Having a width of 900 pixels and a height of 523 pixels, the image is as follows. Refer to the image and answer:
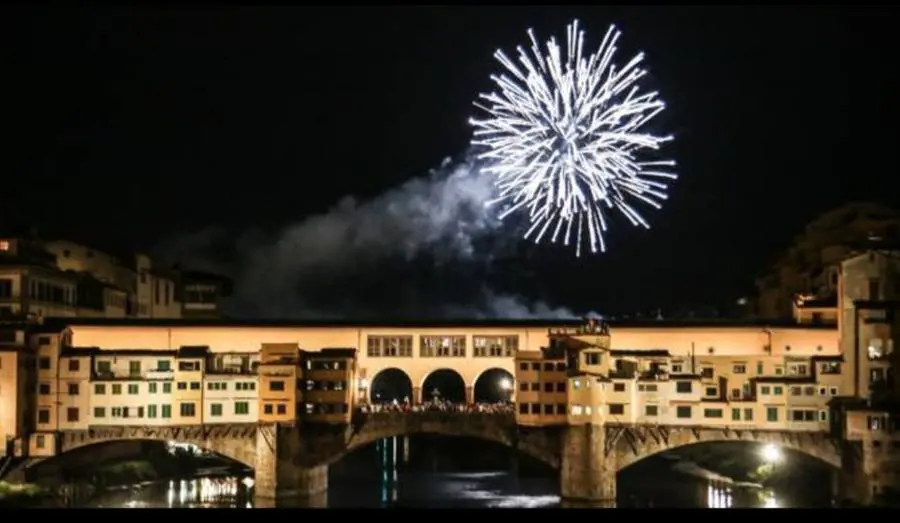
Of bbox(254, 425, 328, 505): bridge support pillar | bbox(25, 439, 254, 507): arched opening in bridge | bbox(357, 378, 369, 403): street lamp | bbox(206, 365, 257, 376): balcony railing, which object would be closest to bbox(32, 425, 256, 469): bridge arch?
bbox(254, 425, 328, 505): bridge support pillar

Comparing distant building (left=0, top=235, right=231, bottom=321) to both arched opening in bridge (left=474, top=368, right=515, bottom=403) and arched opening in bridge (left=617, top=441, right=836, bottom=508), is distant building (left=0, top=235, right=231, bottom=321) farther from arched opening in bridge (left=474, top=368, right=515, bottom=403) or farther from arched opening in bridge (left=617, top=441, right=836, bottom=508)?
arched opening in bridge (left=617, top=441, right=836, bottom=508)

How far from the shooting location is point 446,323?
4425cm

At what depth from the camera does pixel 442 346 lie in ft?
145

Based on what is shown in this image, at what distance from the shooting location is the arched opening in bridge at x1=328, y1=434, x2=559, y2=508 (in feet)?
133

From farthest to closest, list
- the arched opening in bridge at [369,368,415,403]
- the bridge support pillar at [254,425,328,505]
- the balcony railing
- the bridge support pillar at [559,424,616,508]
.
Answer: the arched opening in bridge at [369,368,415,403], the balcony railing, the bridge support pillar at [254,425,328,505], the bridge support pillar at [559,424,616,508]

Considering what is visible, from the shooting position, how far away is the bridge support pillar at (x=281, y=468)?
4041cm

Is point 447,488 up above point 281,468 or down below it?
below

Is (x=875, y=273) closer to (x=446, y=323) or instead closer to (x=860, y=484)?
(x=860, y=484)

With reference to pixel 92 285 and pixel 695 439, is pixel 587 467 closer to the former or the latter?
pixel 695 439

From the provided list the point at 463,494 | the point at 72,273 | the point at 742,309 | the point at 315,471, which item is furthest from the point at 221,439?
the point at 742,309

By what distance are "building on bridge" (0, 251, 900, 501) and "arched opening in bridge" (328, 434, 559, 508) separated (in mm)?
1719

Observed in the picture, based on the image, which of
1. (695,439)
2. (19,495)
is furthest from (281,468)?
(695,439)

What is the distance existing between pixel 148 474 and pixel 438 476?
354 inches

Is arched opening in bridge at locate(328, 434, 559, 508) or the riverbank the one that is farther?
arched opening in bridge at locate(328, 434, 559, 508)
